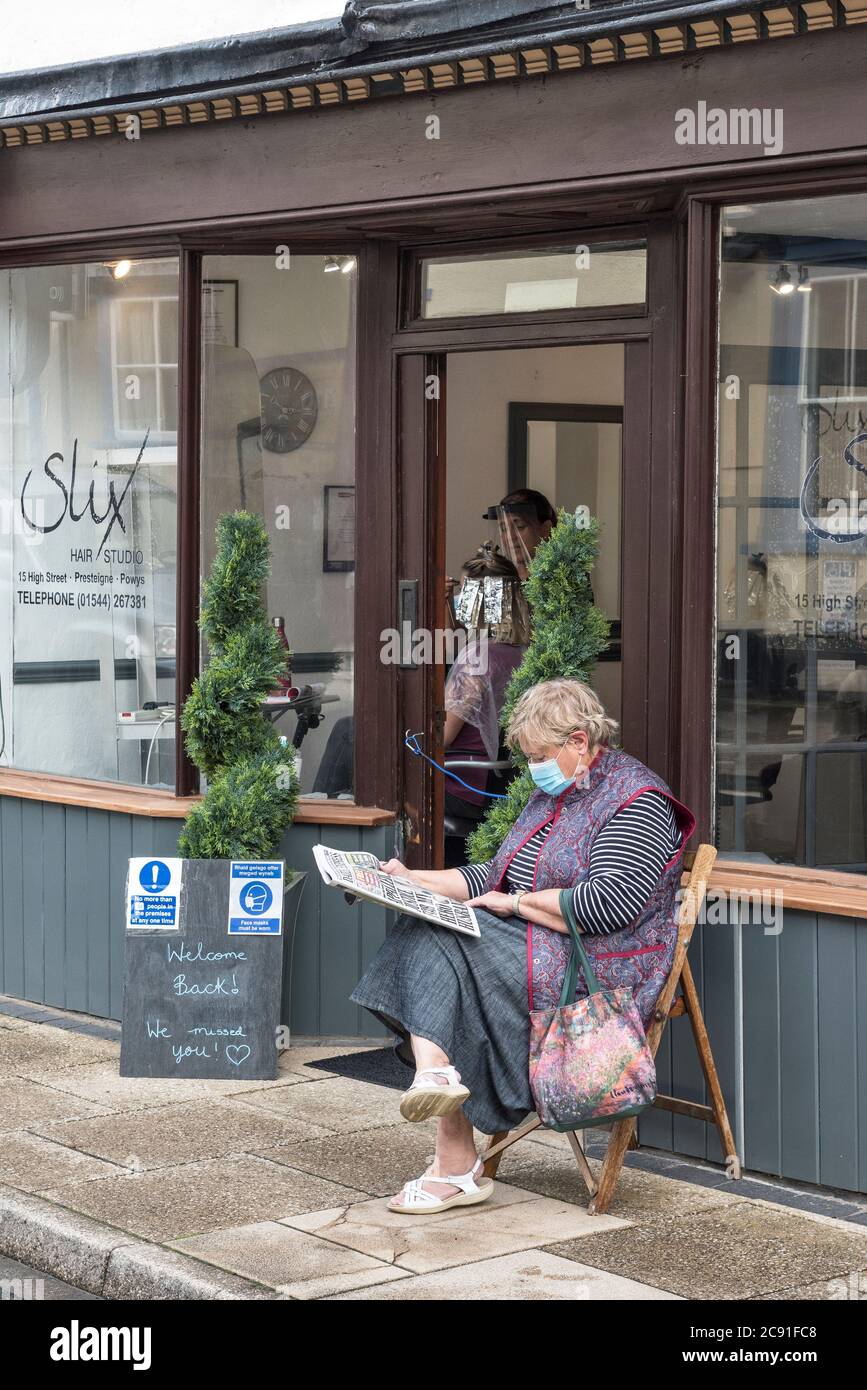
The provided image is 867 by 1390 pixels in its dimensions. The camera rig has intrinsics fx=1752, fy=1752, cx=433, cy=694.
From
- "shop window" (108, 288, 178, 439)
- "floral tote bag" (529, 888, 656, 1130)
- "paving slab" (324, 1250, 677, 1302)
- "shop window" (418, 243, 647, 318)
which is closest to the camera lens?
"paving slab" (324, 1250, 677, 1302)

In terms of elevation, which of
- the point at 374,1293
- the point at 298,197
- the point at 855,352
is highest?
the point at 298,197

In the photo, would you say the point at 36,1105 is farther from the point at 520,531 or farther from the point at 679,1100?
the point at 520,531

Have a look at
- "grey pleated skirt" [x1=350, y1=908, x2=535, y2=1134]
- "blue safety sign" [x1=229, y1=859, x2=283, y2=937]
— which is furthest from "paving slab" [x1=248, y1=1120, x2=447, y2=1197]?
"blue safety sign" [x1=229, y1=859, x2=283, y2=937]

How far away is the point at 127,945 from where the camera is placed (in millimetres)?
6195

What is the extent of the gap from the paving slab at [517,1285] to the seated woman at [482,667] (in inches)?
125

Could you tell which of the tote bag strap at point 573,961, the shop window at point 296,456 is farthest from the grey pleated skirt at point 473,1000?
the shop window at point 296,456

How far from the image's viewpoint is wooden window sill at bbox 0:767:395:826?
6.57m

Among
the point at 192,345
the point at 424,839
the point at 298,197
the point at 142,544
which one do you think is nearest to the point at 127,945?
the point at 424,839

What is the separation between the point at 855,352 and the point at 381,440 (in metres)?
1.93

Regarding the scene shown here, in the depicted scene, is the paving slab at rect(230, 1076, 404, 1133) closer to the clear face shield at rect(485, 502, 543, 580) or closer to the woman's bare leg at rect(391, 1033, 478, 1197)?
the woman's bare leg at rect(391, 1033, 478, 1197)

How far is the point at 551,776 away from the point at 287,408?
2.55 meters

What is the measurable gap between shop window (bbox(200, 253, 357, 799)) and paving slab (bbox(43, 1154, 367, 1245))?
1.98 meters

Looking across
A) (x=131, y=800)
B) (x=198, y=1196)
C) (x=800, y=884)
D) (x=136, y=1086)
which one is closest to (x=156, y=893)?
(x=136, y=1086)

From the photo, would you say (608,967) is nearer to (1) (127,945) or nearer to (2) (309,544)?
(1) (127,945)
